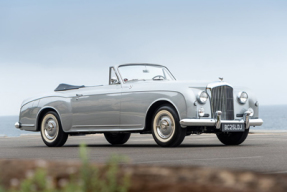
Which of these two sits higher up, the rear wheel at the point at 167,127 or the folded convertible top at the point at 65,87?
the folded convertible top at the point at 65,87

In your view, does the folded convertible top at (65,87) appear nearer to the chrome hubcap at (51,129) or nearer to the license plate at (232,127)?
the chrome hubcap at (51,129)

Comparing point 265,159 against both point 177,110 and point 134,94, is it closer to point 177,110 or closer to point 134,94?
point 177,110

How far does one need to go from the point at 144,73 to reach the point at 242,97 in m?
2.30

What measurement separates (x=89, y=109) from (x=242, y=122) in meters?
3.31

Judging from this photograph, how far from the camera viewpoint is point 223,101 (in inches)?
450

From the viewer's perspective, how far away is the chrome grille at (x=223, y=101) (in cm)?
1124

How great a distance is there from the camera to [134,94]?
11695 mm

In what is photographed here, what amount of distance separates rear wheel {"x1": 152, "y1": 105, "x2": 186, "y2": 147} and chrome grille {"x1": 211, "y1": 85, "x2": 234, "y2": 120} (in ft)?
2.76

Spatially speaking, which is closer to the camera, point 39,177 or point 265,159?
point 39,177

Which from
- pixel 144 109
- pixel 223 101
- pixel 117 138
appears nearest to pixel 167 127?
pixel 144 109

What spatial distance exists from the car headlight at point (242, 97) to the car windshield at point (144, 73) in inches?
77.8

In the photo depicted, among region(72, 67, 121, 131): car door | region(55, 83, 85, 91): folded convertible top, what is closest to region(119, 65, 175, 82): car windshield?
region(72, 67, 121, 131): car door

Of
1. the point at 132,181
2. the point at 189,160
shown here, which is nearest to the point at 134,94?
the point at 189,160

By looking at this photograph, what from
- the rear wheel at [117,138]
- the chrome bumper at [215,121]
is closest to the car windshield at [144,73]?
the rear wheel at [117,138]
